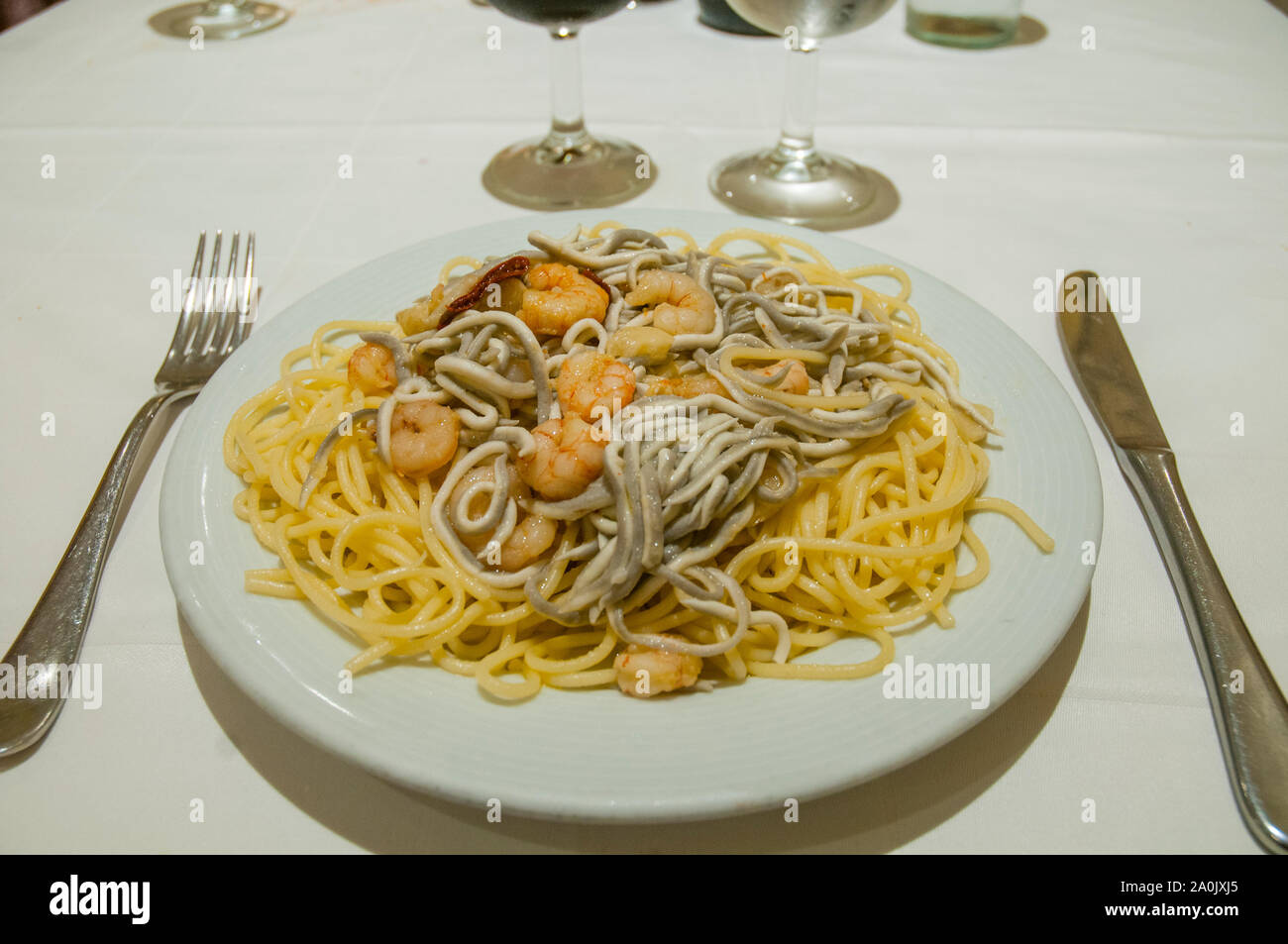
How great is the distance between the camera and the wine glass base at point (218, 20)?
4.65 meters

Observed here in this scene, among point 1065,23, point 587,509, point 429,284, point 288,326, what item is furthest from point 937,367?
point 1065,23

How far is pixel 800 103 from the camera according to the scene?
3309 millimetres

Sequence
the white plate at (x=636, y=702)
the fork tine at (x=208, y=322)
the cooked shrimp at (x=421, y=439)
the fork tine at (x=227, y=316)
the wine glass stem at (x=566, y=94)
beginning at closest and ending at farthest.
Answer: the white plate at (x=636, y=702)
the cooked shrimp at (x=421, y=439)
the fork tine at (x=208, y=322)
the fork tine at (x=227, y=316)
the wine glass stem at (x=566, y=94)

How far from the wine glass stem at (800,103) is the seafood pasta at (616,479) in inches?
53.0

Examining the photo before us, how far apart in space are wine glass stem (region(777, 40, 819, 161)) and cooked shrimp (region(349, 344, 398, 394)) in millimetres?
1989

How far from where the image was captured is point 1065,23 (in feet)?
15.4

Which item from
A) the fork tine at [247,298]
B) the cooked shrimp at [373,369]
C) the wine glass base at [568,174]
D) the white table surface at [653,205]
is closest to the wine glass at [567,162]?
the wine glass base at [568,174]

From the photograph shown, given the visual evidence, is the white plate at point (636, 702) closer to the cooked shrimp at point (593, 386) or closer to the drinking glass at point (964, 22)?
the cooked shrimp at point (593, 386)

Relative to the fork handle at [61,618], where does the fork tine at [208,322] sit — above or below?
above

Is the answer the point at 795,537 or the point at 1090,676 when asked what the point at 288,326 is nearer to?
the point at 795,537

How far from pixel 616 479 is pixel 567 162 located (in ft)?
7.39

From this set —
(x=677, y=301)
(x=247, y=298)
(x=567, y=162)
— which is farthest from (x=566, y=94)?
(x=677, y=301)

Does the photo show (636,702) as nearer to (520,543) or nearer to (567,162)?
(520,543)

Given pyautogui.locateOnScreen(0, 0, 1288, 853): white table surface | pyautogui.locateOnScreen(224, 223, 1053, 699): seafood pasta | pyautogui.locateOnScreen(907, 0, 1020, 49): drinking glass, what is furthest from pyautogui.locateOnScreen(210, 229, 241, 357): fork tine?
pyautogui.locateOnScreen(907, 0, 1020, 49): drinking glass
